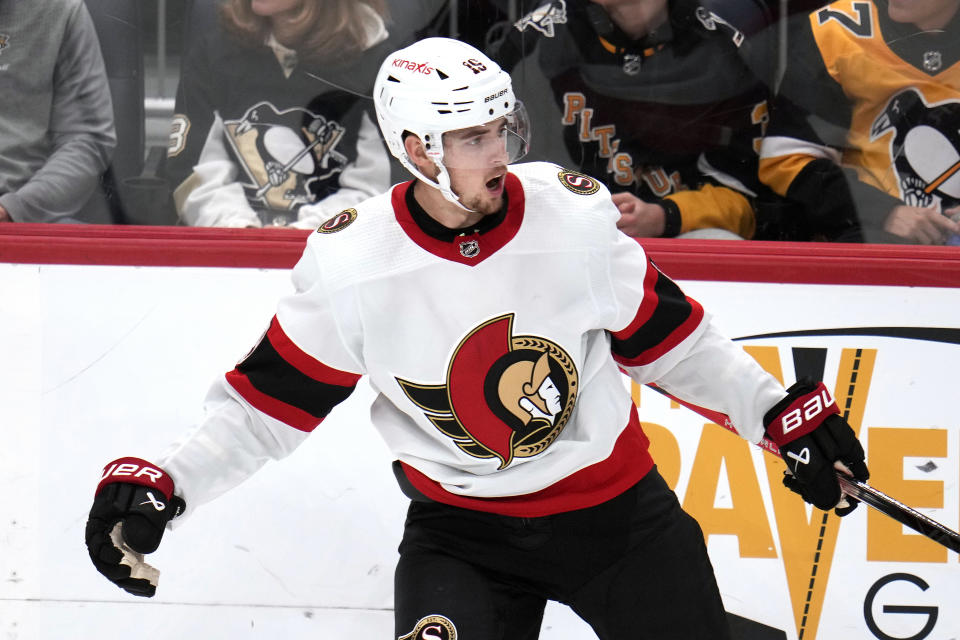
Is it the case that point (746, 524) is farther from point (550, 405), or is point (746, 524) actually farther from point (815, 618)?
point (550, 405)

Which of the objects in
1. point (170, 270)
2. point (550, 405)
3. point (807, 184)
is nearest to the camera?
point (550, 405)

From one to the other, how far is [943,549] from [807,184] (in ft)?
2.67

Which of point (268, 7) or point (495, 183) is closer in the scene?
point (495, 183)

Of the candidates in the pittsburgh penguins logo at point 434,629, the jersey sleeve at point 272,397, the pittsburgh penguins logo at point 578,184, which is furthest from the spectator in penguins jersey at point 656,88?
the pittsburgh penguins logo at point 434,629

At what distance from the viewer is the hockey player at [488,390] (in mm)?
1479

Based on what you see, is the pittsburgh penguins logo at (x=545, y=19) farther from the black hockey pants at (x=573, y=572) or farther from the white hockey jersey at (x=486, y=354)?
the black hockey pants at (x=573, y=572)

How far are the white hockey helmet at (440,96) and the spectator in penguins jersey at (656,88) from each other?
0.94m

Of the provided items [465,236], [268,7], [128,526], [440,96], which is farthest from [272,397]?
[268,7]

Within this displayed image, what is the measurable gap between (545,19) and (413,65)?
1037mm

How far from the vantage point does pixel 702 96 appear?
244cm

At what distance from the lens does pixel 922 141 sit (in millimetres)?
2408

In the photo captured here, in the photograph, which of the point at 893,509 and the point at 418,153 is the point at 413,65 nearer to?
the point at 418,153

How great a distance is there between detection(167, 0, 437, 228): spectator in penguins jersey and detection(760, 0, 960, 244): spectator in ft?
2.89

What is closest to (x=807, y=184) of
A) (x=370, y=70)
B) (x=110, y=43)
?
(x=370, y=70)
